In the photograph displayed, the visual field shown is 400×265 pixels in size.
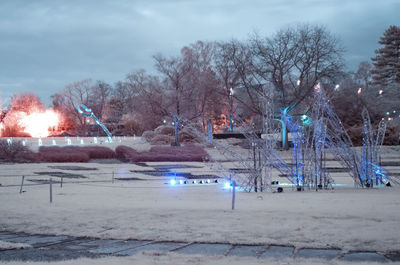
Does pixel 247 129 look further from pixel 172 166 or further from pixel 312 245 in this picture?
pixel 172 166

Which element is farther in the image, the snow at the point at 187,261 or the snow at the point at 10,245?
the snow at the point at 10,245

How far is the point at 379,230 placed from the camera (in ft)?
22.7

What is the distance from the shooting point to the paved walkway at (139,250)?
586 cm

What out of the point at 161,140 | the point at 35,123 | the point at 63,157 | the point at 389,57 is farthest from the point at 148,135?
the point at 389,57

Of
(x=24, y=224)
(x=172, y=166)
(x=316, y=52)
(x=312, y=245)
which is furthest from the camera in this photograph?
(x=316, y=52)

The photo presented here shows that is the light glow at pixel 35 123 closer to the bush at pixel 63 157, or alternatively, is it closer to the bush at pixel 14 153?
the bush at pixel 14 153

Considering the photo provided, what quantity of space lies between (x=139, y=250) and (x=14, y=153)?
21.1 metres

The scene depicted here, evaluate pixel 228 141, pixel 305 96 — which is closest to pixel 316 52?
pixel 305 96

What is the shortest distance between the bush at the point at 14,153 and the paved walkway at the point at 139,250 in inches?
741

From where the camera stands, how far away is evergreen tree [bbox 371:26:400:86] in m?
57.0

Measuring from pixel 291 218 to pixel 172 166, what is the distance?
1836 cm

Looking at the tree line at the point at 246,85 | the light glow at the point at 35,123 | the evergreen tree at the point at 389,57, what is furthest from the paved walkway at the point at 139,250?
the evergreen tree at the point at 389,57

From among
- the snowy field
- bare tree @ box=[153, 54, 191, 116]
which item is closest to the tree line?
bare tree @ box=[153, 54, 191, 116]

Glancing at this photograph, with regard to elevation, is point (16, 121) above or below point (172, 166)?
above
